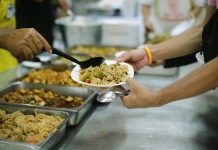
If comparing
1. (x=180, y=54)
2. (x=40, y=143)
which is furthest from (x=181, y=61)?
(x=40, y=143)

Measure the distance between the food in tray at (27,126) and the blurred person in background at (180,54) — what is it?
0.33 m

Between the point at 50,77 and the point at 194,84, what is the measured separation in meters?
1.03

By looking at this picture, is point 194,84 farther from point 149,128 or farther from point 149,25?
point 149,25

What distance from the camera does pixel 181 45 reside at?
1595 millimetres

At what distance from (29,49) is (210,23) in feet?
2.81

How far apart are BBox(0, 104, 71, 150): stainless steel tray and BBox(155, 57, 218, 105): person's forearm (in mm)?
427

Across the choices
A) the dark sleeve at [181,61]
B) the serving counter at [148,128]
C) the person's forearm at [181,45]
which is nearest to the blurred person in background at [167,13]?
the dark sleeve at [181,61]

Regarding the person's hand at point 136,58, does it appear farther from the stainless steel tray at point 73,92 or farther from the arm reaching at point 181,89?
the arm reaching at point 181,89

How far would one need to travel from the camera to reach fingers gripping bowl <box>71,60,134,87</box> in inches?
51.3

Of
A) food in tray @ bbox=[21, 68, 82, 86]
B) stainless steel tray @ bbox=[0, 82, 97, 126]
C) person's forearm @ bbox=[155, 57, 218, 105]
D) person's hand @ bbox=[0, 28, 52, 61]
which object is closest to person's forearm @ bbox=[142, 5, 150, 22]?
food in tray @ bbox=[21, 68, 82, 86]

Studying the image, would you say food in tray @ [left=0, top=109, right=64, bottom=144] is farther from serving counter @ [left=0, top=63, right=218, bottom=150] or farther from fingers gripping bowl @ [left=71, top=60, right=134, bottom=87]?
fingers gripping bowl @ [left=71, top=60, right=134, bottom=87]

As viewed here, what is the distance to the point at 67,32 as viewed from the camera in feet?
10.2

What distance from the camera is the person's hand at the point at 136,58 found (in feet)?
5.34

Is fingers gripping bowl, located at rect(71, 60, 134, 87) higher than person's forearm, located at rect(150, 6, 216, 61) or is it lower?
lower
